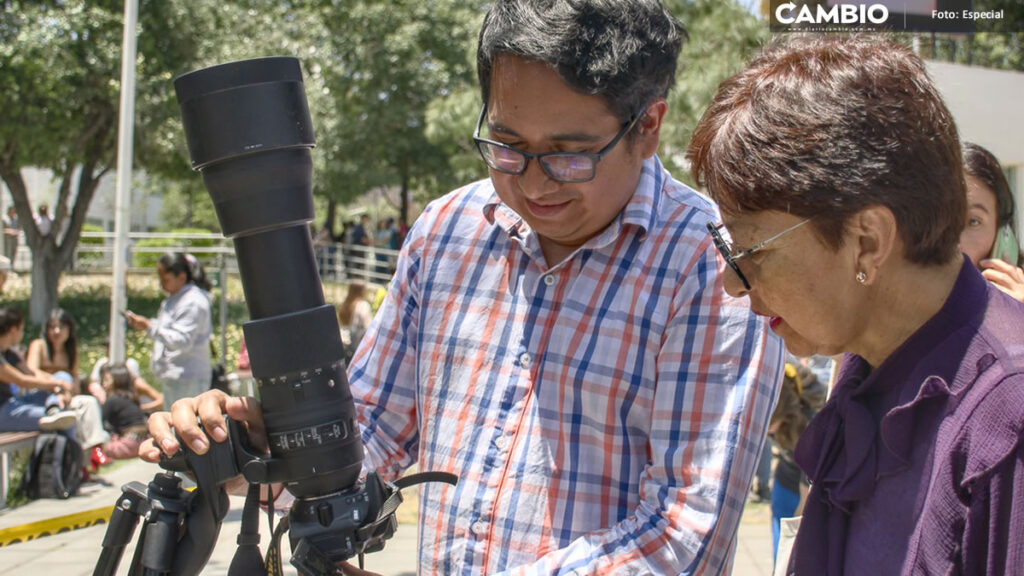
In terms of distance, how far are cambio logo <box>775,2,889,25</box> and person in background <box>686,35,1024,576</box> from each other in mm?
2270

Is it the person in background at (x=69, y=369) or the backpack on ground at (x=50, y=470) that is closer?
the backpack on ground at (x=50, y=470)

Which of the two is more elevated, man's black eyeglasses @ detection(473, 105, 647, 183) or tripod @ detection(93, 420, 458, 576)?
man's black eyeglasses @ detection(473, 105, 647, 183)

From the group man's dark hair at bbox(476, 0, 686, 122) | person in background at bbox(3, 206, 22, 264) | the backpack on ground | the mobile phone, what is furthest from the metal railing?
man's dark hair at bbox(476, 0, 686, 122)

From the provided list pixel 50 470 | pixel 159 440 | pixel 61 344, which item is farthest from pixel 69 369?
pixel 159 440

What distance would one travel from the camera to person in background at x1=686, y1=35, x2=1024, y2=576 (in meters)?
1.12

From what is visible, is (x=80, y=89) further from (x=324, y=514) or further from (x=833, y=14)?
(x=324, y=514)

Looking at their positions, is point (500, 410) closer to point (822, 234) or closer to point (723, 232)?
point (723, 232)

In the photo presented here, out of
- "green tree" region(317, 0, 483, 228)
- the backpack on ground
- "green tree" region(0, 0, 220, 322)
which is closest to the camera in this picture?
the backpack on ground

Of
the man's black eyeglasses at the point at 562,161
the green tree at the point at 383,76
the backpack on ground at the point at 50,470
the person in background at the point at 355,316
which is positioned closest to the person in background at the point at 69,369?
the backpack on ground at the point at 50,470

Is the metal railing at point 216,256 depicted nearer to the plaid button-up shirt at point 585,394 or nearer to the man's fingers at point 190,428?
the plaid button-up shirt at point 585,394

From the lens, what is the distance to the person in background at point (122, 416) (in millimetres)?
7637

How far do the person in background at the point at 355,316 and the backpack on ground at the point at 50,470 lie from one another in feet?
7.03

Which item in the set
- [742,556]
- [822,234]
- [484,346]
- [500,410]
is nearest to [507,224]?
[484,346]

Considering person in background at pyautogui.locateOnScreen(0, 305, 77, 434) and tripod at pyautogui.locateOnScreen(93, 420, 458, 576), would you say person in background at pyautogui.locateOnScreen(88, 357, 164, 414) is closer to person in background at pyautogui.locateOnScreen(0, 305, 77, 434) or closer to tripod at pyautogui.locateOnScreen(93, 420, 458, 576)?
person in background at pyautogui.locateOnScreen(0, 305, 77, 434)
